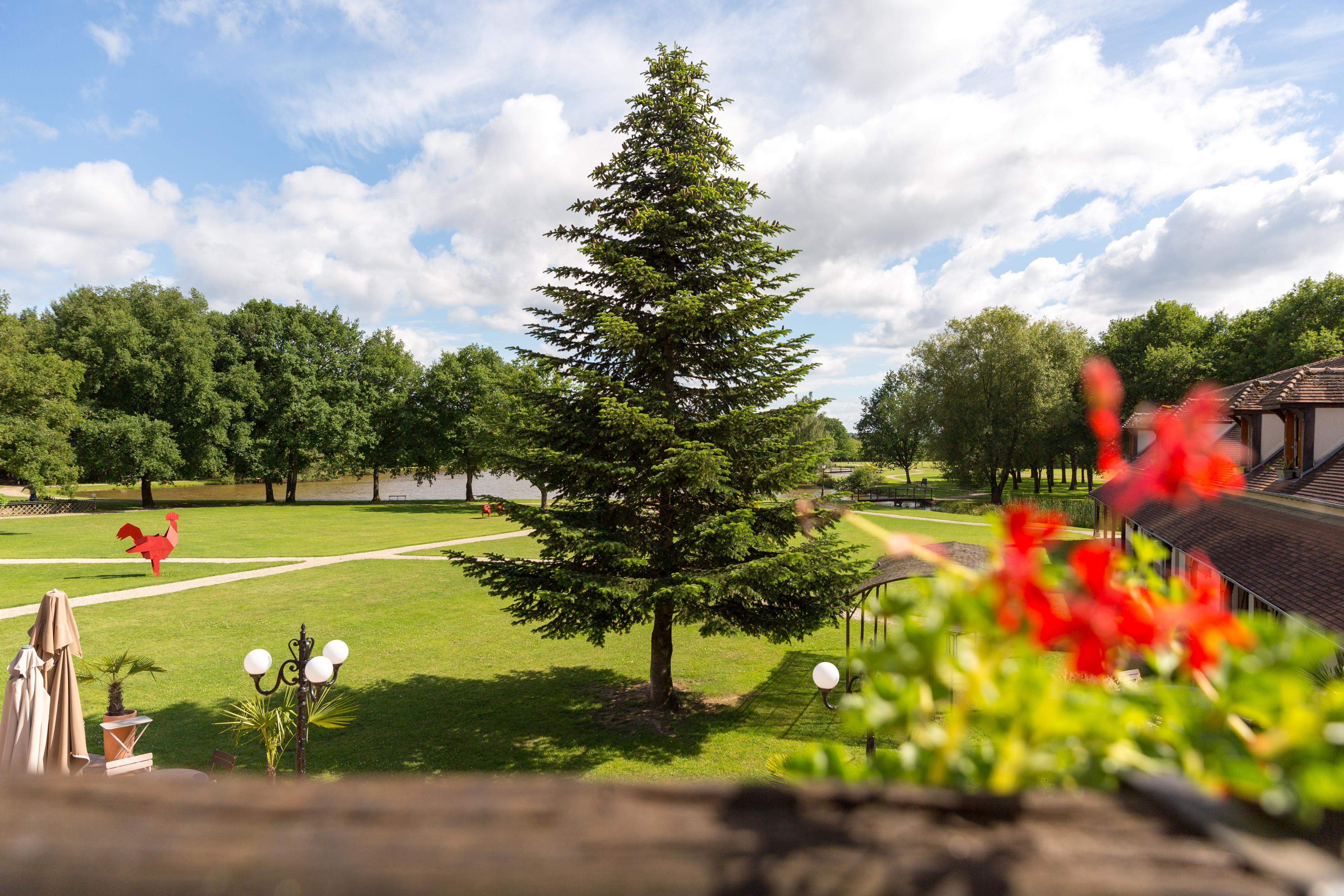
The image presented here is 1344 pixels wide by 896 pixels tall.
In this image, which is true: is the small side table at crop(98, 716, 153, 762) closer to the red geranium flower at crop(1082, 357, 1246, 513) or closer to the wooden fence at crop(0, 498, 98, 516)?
the red geranium flower at crop(1082, 357, 1246, 513)

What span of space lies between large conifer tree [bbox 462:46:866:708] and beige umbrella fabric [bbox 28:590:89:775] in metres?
4.96

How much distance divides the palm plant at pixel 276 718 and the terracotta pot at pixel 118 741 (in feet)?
4.04

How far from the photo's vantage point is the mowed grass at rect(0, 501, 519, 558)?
25.4 m

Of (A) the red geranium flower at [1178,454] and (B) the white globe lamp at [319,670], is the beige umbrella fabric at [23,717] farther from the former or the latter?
(A) the red geranium flower at [1178,454]

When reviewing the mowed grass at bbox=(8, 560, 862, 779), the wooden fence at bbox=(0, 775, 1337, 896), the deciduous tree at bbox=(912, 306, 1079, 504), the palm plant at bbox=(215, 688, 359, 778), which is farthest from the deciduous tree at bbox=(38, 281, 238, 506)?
the wooden fence at bbox=(0, 775, 1337, 896)

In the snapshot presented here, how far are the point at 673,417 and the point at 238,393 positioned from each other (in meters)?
44.1

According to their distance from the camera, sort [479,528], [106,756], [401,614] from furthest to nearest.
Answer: [479,528] → [401,614] → [106,756]

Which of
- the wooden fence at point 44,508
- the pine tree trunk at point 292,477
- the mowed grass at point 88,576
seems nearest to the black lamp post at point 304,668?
the mowed grass at point 88,576

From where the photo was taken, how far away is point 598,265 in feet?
34.0

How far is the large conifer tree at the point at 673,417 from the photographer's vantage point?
30.7ft

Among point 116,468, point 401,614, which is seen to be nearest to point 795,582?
point 401,614

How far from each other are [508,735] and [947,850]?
1116cm

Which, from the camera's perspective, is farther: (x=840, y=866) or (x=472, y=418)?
(x=472, y=418)

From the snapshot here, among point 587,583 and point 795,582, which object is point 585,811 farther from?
point 795,582
